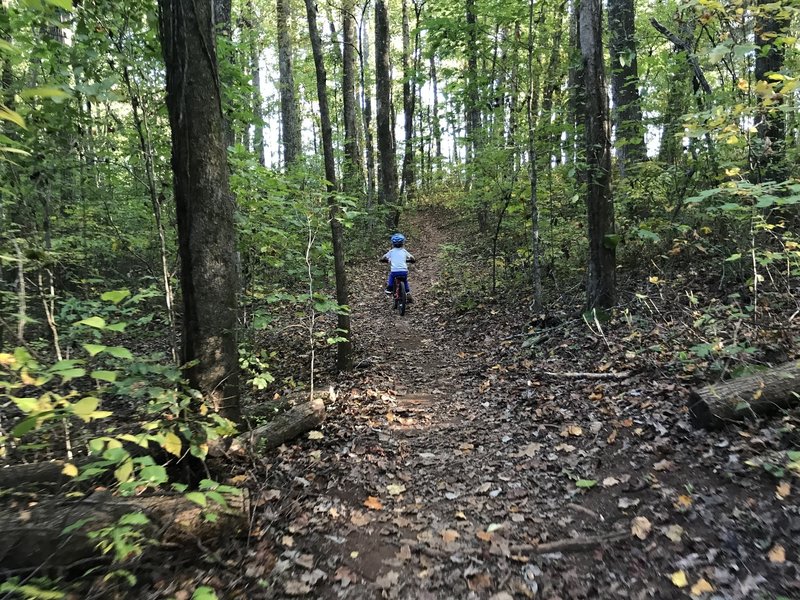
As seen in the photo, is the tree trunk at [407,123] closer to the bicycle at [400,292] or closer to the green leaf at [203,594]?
the bicycle at [400,292]

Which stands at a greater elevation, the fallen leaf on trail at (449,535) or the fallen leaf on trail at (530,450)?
the fallen leaf on trail at (530,450)

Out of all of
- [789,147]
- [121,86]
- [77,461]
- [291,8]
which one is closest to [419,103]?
[291,8]

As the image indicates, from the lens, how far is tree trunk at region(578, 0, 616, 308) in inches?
276

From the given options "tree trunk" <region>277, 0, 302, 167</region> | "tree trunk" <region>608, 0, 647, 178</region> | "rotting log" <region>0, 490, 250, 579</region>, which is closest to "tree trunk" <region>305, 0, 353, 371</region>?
"rotting log" <region>0, 490, 250, 579</region>

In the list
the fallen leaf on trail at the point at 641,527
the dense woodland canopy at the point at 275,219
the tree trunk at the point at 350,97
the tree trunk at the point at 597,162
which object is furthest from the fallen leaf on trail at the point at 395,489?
the tree trunk at the point at 350,97

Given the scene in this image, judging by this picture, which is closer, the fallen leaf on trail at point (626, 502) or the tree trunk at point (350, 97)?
the fallen leaf on trail at point (626, 502)

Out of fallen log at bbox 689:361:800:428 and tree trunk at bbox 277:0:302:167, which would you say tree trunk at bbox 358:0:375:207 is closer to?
tree trunk at bbox 277:0:302:167

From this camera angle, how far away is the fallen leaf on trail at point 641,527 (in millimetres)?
3514

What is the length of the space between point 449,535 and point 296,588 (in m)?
1.28

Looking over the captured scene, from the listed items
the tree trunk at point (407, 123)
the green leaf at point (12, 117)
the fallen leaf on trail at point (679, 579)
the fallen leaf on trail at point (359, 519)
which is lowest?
the fallen leaf on trail at point (359, 519)

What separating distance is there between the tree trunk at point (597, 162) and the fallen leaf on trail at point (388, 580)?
5452 mm

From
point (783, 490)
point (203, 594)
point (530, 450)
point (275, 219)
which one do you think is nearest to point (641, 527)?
point (783, 490)

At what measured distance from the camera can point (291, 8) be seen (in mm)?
16766

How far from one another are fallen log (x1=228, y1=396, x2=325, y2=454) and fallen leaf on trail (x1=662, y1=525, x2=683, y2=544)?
356 cm
